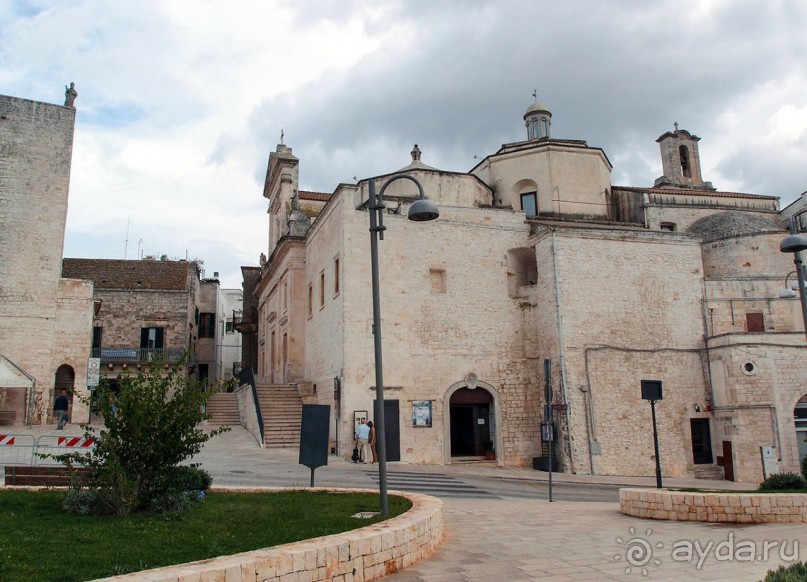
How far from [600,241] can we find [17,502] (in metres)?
20.9

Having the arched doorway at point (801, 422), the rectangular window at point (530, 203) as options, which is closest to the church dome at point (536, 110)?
the rectangular window at point (530, 203)

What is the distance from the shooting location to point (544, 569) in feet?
23.0

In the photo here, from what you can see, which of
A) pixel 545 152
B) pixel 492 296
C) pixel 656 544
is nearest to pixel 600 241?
pixel 492 296

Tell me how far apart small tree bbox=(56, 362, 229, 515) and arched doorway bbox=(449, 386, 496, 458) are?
1494cm

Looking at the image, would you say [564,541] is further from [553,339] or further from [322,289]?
[322,289]

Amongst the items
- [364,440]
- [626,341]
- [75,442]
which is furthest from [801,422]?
[75,442]

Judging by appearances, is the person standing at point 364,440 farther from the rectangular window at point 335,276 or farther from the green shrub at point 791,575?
the green shrub at point 791,575

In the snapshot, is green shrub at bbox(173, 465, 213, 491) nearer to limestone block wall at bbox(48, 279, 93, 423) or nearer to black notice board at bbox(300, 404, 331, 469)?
black notice board at bbox(300, 404, 331, 469)

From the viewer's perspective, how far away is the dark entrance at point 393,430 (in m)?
21.5

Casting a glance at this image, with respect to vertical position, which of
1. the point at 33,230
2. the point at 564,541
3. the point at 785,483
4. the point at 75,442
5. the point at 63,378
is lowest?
the point at 564,541

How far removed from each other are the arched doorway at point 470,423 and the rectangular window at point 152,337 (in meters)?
21.9

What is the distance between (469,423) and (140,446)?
16.3 metres

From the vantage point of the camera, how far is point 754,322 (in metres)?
25.1

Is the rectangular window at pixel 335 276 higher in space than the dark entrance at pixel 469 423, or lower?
higher
